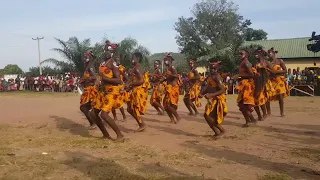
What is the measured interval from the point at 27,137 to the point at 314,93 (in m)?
16.0

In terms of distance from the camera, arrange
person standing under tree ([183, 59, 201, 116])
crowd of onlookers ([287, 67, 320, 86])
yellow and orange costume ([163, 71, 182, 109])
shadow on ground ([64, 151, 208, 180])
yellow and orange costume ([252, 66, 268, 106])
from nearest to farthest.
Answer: shadow on ground ([64, 151, 208, 180]) → yellow and orange costume ([252, 66, 268, 106]) → yellow and orange costume ([163, 71, 182, 109]) → person standing under tree ([183, 59, 201, 116]) → crowd of onlookers ([287, 67, 320, 86])

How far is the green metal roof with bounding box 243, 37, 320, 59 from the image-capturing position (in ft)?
120

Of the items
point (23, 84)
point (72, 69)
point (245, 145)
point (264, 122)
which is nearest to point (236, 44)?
point (72, 69)

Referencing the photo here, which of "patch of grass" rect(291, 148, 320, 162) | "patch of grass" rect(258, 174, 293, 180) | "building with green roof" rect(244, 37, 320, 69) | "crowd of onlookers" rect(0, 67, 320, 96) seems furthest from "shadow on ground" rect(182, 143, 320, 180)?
"building with green roof" rect(244, 37, 320, 69)

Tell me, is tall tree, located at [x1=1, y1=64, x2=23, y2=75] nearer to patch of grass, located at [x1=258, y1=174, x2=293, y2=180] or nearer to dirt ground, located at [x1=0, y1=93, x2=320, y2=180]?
dirt ground, located at [x1=0, y1=93, x2=320, y2=180]

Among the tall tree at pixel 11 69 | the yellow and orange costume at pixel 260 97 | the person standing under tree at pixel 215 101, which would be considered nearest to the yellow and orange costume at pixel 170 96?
the yellow and orange costume at pixel 260 97

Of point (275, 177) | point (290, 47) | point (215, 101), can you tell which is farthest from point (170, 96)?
point (290, 47)

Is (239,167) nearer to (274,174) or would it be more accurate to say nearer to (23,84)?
(274,174)

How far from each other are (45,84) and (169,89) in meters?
21.7

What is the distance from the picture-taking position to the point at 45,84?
98.0 ft

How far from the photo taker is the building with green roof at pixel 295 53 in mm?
35781

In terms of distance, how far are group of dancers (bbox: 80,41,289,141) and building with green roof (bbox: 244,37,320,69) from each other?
2519 cm

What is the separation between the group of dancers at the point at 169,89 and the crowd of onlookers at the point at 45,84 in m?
16.3

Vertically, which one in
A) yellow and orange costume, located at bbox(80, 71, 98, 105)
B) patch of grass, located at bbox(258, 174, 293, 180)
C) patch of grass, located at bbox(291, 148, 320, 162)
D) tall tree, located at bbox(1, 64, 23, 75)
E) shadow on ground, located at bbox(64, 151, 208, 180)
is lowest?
patch of grass, located at bbox(291, 148, 320, 162)
